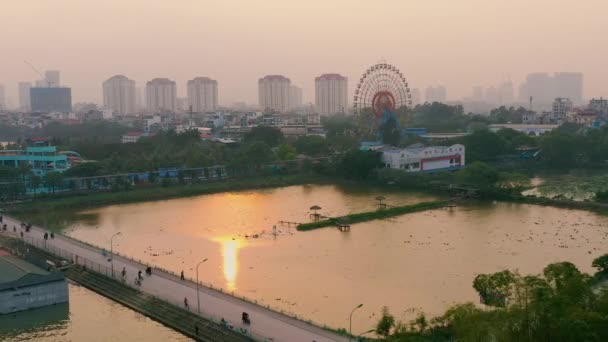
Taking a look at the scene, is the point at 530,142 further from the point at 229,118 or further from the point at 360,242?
the point at 229,118

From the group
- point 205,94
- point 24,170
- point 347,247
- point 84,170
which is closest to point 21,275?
point 347,247

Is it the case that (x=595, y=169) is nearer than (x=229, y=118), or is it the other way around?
(x=595, y=169)

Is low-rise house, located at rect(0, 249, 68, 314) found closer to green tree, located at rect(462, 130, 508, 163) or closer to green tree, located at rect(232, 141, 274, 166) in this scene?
green tree, located at rect(232, 141, 274, 166)

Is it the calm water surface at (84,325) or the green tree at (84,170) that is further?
the green tree at (84,170)

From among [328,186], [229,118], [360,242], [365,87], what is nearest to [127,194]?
[328,186]

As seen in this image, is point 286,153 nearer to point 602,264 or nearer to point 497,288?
point 602,264

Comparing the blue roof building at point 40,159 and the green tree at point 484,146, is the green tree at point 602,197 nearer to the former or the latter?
the green tree at point 484,146

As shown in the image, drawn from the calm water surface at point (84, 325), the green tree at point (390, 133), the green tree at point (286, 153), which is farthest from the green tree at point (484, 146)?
the calm water surface at point (84, 325)
